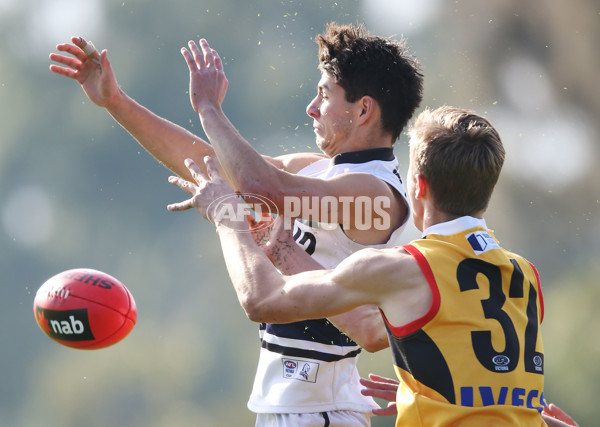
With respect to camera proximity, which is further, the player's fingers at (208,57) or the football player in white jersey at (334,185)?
the player's fingers at (208,57)

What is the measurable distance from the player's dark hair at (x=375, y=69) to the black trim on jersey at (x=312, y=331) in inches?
43.5

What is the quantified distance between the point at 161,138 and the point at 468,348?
2624 millimetres

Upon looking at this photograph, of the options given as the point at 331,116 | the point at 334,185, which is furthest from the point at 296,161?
the point at 334,185

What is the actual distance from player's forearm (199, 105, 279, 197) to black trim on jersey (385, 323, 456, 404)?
3.51 feet

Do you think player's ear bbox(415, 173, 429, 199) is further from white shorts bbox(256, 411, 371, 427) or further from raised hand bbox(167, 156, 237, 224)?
white shorts bbox(256, 411, 371, 427)

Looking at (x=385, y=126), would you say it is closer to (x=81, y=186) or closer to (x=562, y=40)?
(x=562, y=40)

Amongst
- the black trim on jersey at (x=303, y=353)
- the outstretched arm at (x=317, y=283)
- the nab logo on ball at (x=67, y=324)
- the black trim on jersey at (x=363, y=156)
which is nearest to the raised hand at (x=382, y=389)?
the black trim on jersey at (x=303, y=353)

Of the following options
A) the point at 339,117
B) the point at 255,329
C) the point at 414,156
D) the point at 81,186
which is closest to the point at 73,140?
the point at 81,186

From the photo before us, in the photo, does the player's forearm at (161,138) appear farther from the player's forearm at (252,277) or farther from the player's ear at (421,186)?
the player's ear at (421,186)

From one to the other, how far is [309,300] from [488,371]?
0.65 m

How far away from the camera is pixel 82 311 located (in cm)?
378

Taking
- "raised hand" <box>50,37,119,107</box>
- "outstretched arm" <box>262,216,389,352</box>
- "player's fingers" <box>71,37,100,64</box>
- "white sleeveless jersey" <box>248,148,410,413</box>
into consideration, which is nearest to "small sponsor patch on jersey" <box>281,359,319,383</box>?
"white sleeveless jersey" <box>248,148,410,413</box>

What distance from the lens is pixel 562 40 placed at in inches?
348

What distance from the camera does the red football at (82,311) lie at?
3.78 metres
